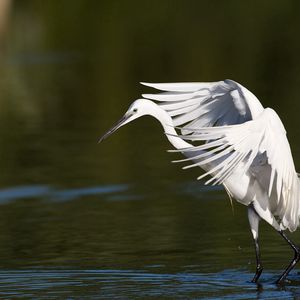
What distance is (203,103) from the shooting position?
10.6 meters

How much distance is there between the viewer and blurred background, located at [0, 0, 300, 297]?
1073 cm

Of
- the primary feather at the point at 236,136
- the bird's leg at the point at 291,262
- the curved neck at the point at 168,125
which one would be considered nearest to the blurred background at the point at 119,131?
the bird's leg at the point at 291,262

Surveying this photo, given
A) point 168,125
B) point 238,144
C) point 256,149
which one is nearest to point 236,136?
point 238,144

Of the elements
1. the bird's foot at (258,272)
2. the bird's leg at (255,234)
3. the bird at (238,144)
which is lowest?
the bird's foot at (258,272)

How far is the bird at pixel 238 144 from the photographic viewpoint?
8648mm

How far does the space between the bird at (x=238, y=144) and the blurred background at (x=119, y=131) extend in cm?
54

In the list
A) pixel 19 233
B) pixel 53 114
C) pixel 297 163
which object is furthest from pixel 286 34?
pixel 19 233

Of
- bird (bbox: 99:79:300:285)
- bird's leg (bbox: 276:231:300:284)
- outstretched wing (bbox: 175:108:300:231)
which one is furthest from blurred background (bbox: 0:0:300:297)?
outstretched wing (bbox: 175:108:300:231)

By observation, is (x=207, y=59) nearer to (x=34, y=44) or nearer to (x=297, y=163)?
(x=34, y=44)

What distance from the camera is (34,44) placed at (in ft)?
89.0

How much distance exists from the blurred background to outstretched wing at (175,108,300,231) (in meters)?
0.94

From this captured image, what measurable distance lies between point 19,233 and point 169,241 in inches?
62.9

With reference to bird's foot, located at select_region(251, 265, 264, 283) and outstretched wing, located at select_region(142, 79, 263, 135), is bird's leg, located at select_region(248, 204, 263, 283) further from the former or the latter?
outstretched wing, located at select_region(142, 79, 263, 135)

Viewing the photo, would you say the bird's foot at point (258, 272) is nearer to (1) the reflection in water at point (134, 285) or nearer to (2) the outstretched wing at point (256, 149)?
(1) the reflection in water at point (134, 285)
